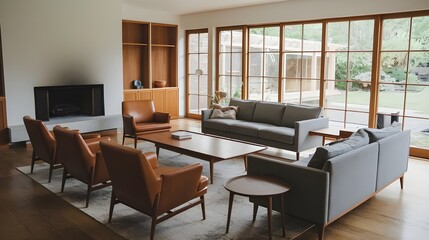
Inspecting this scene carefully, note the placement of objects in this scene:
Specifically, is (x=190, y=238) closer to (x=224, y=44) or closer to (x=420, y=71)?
(x=420, y=71)

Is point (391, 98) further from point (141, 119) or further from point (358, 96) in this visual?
point (141, 119)

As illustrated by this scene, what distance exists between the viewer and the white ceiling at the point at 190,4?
803 cm

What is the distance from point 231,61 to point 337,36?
2.83m

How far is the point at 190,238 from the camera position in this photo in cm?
341

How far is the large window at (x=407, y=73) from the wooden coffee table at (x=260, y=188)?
140 inches

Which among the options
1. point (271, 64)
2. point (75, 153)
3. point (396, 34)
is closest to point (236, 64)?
point (271, 64)

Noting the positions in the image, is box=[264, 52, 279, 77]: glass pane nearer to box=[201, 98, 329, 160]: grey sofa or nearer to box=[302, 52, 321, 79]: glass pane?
box=[302, 52, 321, 79]: glass pane

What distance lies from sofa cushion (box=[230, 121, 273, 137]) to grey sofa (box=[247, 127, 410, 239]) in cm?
223

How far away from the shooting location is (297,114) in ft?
21.1

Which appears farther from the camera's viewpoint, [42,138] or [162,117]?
[162,117]

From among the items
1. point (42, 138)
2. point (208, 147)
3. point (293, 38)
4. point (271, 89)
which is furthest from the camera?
point (271, 89)

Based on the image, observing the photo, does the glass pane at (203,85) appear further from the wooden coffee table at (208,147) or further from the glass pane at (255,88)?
the wooden coffee table at (208,147)

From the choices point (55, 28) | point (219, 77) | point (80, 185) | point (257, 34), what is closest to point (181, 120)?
point (219, 77)

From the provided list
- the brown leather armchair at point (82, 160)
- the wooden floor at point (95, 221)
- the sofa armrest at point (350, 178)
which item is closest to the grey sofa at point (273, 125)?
the wooden floor at point (95, 221)
